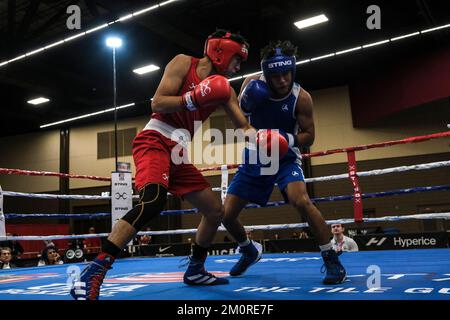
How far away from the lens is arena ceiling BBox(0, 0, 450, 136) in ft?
25.7

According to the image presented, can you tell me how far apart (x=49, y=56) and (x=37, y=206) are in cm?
716

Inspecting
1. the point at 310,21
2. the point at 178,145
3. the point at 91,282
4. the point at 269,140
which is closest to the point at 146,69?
the point at 310,21

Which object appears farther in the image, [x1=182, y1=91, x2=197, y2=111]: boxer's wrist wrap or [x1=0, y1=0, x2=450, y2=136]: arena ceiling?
[x1=0, y1=0, x2=450, y2=136]: arena ceiling

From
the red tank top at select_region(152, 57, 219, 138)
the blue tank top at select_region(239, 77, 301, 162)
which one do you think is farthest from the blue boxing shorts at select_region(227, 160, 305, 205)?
the red tank top at select_region(152, 57, 219, 138)

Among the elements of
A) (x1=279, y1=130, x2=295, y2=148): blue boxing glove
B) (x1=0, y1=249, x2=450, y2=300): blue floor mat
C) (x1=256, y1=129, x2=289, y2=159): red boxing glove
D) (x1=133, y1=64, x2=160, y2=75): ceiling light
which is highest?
(x1=133, y1=64, x2=160, y2=75): ceiling light

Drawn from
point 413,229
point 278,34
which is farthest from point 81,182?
point 413,229

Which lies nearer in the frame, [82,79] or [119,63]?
[119,63]

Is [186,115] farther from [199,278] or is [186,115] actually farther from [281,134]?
[199,278]

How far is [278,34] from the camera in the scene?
28.9ft

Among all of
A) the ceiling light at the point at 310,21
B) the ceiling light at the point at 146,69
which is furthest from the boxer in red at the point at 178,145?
the ceiling light at the point at 146,69

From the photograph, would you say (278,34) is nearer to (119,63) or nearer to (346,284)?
(119,63)

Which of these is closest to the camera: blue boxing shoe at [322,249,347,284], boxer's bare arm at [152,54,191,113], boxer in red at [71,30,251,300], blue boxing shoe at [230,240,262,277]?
boxer in red at [71,30,251,300]

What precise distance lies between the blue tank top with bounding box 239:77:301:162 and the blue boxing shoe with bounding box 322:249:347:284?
1.89 ft

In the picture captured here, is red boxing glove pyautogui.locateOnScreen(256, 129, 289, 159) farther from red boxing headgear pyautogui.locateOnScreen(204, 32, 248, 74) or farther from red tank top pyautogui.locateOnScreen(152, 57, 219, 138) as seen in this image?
red boxing headgear pyautogui.locateOnScreen(204, 32, 248, 74)
